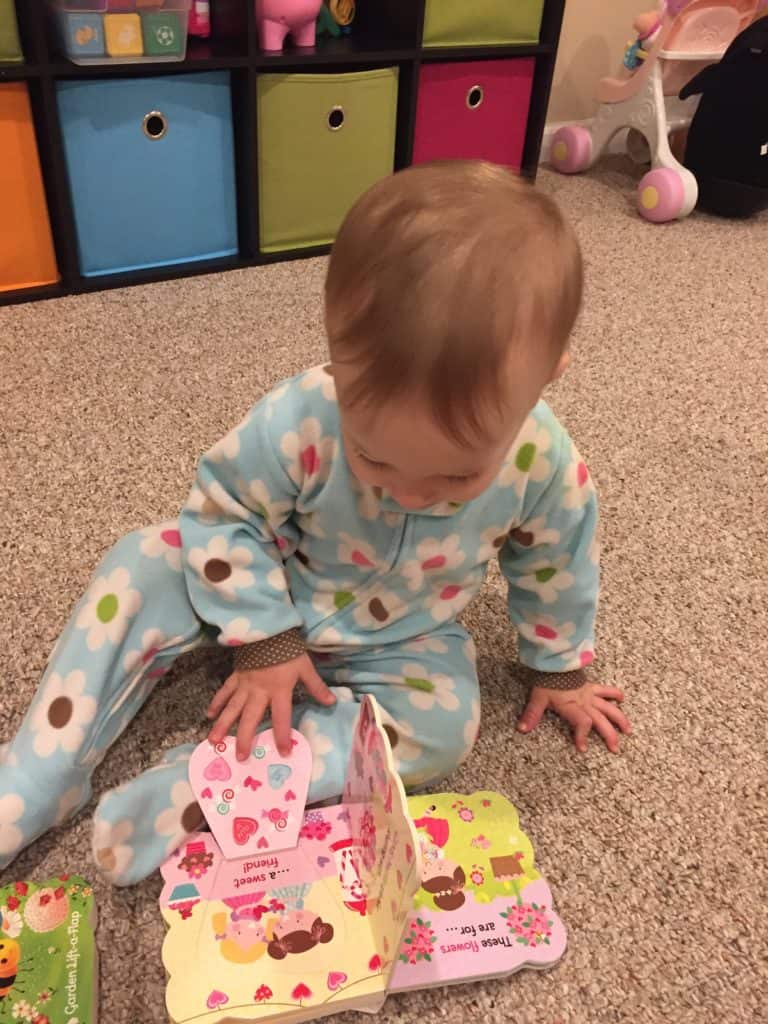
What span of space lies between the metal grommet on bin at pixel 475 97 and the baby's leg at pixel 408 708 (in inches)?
46.2

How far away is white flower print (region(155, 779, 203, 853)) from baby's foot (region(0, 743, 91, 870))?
0.22 feet

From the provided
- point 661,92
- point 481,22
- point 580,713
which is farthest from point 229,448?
point 661,92

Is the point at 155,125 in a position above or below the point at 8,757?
above

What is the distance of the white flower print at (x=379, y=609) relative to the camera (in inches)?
26.5

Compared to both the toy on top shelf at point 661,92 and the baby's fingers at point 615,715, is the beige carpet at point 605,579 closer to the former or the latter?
the baby's fingers at point 615,715

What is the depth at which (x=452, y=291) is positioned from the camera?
42cm

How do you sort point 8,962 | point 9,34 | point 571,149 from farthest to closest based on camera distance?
point 571,149, point 9,34, point 8,962

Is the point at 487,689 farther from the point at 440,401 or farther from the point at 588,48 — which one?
the point at 588,48

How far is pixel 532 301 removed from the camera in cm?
44

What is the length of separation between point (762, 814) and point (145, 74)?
3.89 feet

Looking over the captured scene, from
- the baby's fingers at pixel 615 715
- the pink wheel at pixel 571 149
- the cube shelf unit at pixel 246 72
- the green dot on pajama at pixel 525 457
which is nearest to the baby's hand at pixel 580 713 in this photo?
the baby's fingers at pixel 615 715

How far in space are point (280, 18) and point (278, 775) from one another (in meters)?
1.15

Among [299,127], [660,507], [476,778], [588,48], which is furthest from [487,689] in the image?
[588,48]

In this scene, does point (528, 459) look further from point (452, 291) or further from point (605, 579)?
point (605, 579)
